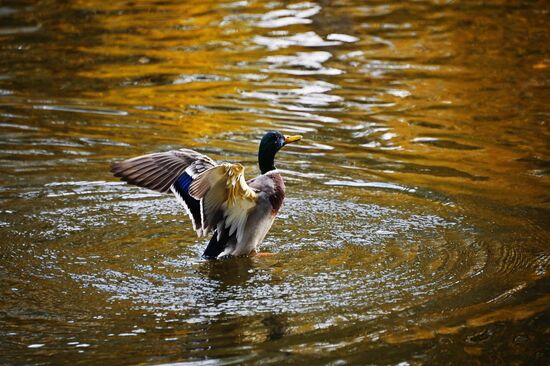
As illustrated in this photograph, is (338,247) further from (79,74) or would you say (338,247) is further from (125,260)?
(79,74)

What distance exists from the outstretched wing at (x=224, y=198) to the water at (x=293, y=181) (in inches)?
10.4

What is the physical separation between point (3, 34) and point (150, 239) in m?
8.68

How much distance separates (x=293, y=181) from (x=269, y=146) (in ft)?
3.71

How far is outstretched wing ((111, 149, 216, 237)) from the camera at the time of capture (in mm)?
6961

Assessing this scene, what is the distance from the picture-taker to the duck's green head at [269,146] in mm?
7648

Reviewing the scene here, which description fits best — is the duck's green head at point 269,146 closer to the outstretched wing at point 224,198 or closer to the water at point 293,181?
the water at point 293,181

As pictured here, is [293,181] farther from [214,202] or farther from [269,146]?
[214,202]

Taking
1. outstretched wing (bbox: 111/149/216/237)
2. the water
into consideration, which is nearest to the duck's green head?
the water

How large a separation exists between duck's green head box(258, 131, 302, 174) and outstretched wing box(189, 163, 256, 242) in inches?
26.1

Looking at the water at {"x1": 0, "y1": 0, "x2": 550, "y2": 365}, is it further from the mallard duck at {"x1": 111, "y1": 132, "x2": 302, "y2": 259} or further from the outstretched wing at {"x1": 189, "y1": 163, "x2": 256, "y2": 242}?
the outstretched wing at {"x1": 189, "y1": 163, "x2": 256, "y2": 242}

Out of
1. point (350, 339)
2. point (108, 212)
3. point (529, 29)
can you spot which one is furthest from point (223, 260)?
point (529, 29)

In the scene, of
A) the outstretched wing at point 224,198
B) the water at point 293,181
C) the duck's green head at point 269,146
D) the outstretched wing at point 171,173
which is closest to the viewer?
the water at point 293,181

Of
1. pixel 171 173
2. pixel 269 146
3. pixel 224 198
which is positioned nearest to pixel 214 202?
pixel 224 198

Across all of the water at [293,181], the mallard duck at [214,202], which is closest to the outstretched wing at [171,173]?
the mallard duck at [214,202]
